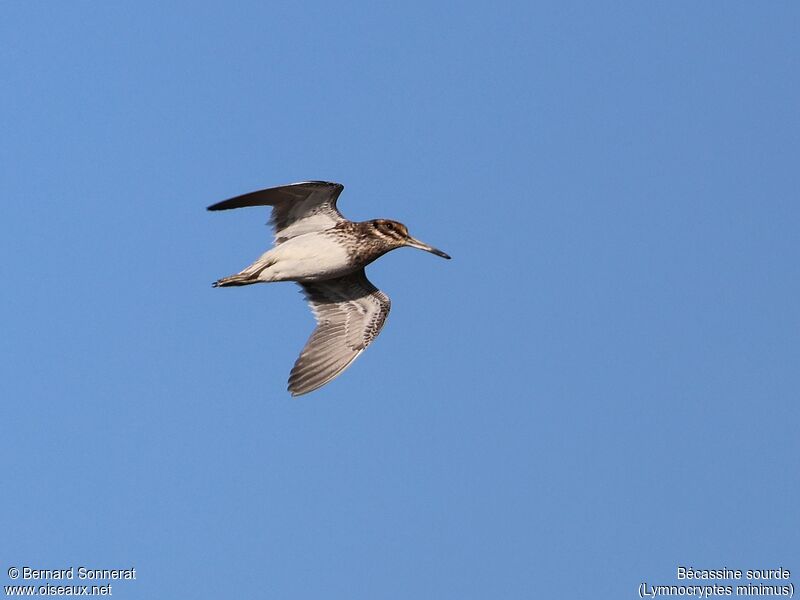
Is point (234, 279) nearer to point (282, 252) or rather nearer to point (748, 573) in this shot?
point (282, 252)

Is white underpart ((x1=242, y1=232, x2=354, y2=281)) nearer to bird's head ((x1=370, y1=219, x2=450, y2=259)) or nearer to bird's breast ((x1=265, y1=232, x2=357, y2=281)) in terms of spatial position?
bird's breast ((x1=265, y1=232, x2=357, y2=281))

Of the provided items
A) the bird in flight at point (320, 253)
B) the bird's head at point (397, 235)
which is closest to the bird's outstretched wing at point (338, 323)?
the bird in flight at point (320, 253)

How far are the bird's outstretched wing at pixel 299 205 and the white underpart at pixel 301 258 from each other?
0.18m

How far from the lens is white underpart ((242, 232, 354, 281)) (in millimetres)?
30375

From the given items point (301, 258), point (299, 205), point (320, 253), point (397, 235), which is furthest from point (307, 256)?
point (397, 235)

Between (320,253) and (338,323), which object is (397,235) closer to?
(320,253)

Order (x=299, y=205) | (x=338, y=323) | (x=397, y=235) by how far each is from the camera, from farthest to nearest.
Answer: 1. (x=338, y=323)
2. (x=397, y=235)
3. (x=299, y=205)

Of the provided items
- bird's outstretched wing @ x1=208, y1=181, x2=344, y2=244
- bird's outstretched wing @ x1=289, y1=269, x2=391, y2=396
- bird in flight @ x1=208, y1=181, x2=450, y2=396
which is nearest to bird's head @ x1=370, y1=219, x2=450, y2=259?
bird in flight @ x1=208, y1=181, x2=450, y2=396

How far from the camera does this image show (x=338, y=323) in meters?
32.0

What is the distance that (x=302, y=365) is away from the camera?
31.5 metres

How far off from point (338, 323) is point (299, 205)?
2.69 meters

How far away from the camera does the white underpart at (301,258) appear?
30375 millimetres

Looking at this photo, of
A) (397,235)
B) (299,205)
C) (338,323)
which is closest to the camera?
(299,205)

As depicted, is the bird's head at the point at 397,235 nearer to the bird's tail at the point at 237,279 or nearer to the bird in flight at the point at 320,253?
the bird in flight at the point at 320,253
